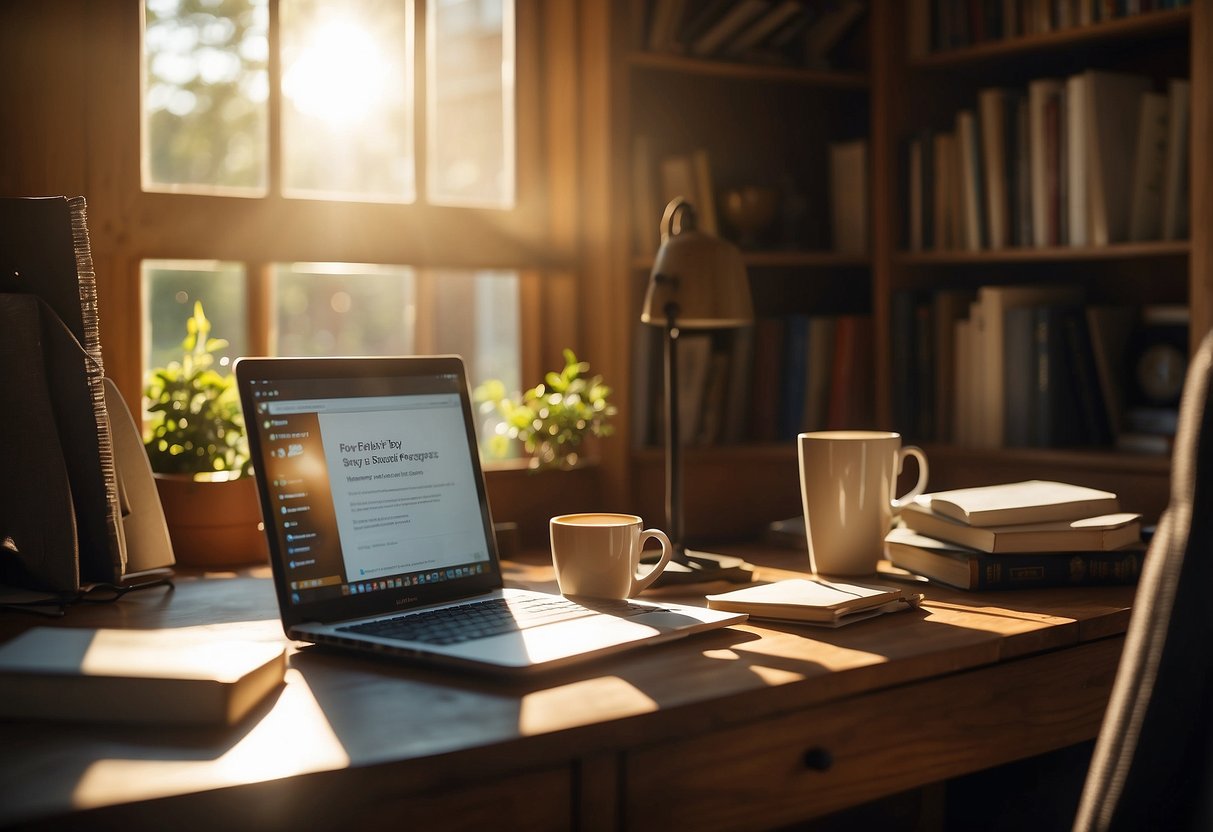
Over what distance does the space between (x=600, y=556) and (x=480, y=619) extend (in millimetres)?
171

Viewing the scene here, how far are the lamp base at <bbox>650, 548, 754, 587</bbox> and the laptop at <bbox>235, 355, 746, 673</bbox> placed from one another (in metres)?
0.20

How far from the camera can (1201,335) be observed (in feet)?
6.32

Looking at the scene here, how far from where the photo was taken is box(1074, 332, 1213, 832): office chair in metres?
0.70

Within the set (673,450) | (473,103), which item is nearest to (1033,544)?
(673,450)

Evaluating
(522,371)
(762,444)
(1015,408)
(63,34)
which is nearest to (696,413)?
(762,444)

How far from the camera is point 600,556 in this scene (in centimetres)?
131

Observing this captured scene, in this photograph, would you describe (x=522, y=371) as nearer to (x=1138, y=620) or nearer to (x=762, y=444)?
(x=762, y=444)

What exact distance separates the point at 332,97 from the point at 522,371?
0.60 meters

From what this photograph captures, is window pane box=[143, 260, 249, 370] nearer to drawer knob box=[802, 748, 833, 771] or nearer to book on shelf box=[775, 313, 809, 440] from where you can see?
book on shelf box=[775, 313, 809, 440]

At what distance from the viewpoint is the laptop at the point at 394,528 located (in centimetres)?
114

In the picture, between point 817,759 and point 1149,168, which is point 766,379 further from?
point 817,759

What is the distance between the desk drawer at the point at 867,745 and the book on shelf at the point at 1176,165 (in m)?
1.08

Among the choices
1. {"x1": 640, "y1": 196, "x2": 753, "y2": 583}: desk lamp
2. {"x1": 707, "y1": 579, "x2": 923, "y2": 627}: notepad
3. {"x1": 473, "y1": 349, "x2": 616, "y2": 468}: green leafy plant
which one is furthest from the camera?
{"x1": 473, "y1": 349, "x2": 616, "y2": 468}: green leafy plant

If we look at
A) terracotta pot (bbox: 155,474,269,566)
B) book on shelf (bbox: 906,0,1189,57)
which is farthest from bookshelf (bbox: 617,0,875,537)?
terracotta pot (bbox: 155,474,269,566)
